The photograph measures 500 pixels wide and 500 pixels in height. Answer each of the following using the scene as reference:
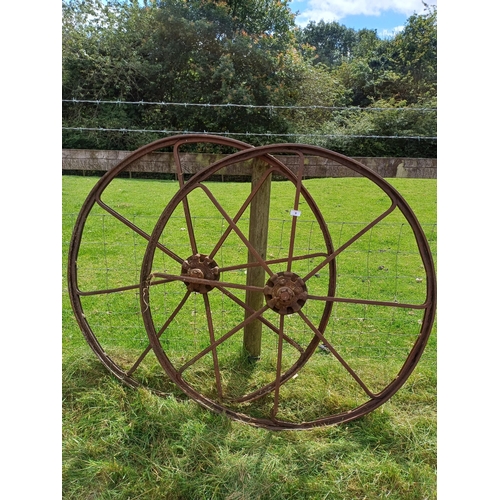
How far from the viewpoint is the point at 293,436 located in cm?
226

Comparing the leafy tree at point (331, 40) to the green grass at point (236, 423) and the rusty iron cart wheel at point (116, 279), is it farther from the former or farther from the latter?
the green grass at point (236, 423)

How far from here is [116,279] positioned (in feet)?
12.7

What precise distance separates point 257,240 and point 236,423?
1107 mm

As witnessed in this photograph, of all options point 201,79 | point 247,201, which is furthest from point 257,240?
point 201,79

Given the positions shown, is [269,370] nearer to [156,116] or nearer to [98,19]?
[156,116]

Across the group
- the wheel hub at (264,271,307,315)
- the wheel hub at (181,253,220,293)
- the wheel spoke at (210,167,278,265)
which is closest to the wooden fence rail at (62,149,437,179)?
the wheel spoke at (210,167,278,265)

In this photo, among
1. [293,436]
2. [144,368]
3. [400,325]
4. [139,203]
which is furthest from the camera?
[139,203]

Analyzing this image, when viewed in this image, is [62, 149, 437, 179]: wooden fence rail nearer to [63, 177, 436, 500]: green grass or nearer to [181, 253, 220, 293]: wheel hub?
[181, 253, 220, 293]: wheel hub

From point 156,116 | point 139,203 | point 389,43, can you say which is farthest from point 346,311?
point 389,43

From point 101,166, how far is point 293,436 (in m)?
2.15

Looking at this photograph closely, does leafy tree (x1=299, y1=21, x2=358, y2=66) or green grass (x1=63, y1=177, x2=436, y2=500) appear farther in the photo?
leafy tree (x1=299, y1=21, x2=358, y2=66)

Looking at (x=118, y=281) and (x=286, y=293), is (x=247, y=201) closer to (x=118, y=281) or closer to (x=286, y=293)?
(x=286, y=293)

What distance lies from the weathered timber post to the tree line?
4782 millimetres

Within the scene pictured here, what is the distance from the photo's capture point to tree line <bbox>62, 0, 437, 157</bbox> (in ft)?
25.2
